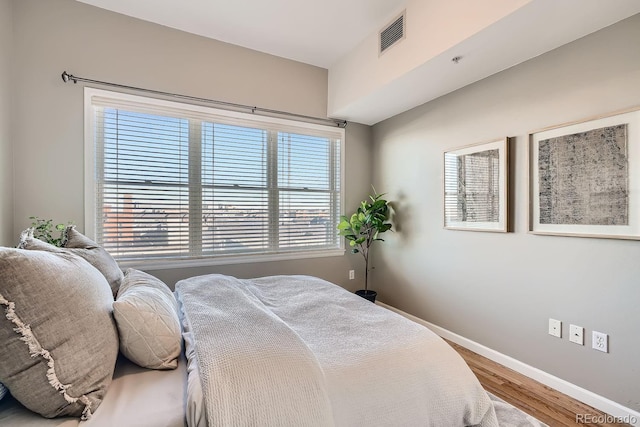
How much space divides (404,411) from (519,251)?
173 centimetres

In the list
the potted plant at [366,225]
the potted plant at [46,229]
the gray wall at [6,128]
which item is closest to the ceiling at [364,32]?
the gray wall at [6,128]

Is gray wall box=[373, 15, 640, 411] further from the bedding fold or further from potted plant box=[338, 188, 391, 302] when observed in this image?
the bedding fold

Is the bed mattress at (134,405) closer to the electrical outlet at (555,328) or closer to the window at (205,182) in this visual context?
the window at (205,182)

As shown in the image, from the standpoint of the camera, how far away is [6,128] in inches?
82.7

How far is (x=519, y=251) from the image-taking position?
7.37 ft

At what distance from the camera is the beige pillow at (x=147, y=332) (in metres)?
1.07

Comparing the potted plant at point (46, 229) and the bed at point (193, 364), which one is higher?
the potted plant at point (46, 229)

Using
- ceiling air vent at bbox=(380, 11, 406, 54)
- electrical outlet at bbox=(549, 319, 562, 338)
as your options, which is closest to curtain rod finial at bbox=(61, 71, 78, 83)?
ceiling air vent at bbox=(380, 11, 406, 54)

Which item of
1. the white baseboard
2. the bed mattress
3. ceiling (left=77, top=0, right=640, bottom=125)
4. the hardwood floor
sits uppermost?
ceiling (left=77, top=0, right=640, bottom=125)

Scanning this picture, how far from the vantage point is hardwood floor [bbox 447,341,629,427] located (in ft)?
5.67

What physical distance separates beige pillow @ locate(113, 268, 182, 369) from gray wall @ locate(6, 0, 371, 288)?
1.73m

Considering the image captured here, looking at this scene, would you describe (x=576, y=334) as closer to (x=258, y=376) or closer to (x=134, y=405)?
(x=258, y=376)

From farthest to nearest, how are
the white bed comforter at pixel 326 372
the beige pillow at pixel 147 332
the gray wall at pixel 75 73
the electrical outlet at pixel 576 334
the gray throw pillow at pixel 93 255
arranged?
the gray wall at pixel 75 73
the electrical outlet at pixel 576 334
the gray throw pillow at pixel 93 255
the beige pillow at pixel 147 332
the white bed comforter at pixel 326 372

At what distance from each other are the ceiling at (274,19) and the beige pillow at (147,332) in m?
2.39
